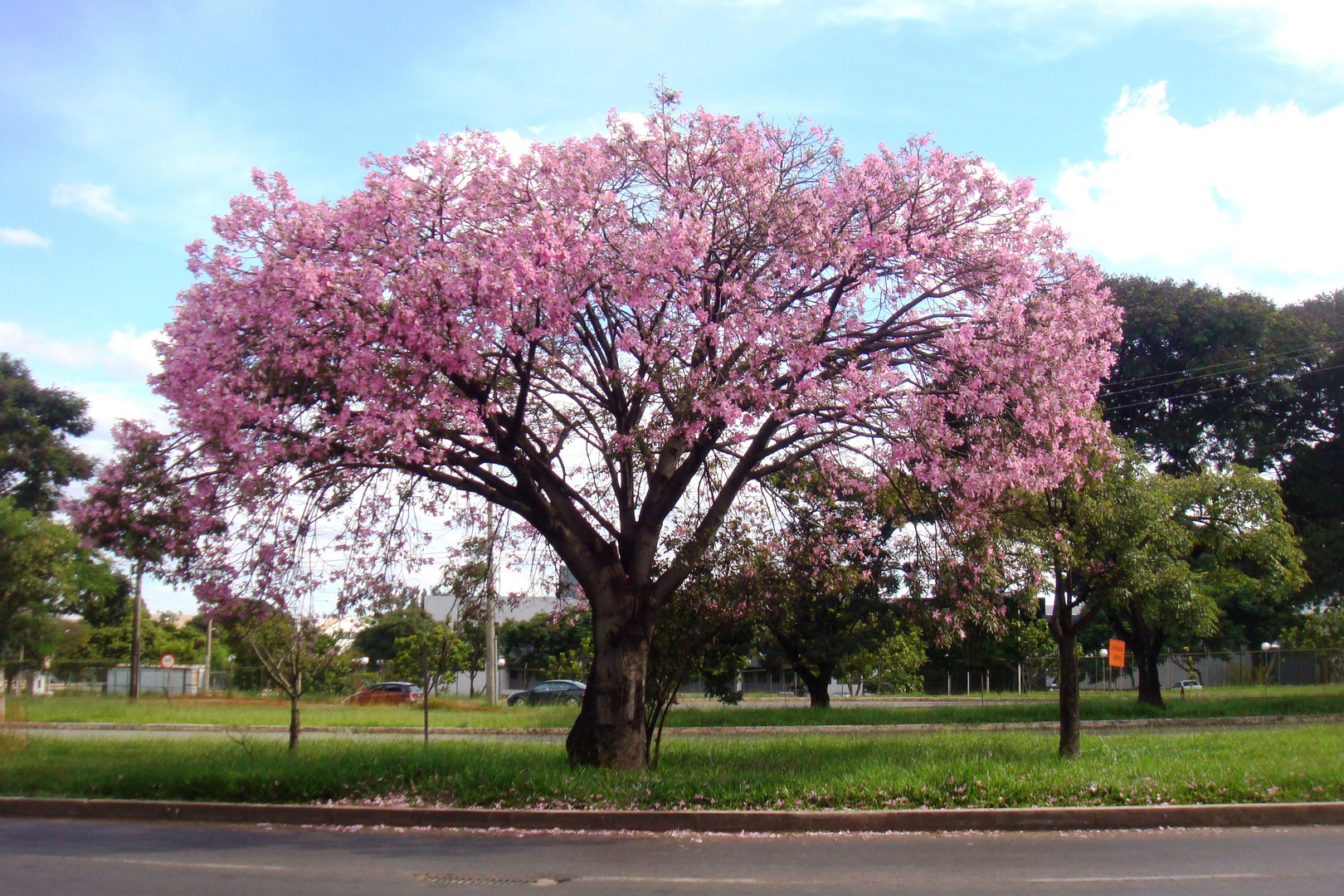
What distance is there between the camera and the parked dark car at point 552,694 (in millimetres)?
37969

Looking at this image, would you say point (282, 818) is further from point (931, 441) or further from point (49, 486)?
point (49, 486)

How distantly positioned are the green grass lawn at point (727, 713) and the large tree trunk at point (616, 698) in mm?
13053

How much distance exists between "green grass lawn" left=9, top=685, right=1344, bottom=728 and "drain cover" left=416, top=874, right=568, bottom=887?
56.8ft

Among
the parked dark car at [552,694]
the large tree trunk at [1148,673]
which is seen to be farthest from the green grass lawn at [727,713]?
the parked dark car at [552,694]

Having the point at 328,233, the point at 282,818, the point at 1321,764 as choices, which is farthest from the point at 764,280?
the point at 1321,764

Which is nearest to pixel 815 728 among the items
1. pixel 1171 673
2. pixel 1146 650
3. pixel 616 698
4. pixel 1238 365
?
pixel 1146 650

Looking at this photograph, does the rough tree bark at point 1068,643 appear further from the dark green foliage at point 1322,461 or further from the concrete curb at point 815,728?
the dark green foliage at point 1322,461

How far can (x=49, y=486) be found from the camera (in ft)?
150

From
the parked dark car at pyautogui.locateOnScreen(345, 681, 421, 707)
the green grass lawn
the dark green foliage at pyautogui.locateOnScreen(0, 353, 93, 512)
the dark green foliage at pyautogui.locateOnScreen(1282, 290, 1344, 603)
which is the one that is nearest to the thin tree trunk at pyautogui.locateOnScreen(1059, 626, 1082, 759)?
the green grass lawn

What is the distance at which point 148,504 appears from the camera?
11.0 m

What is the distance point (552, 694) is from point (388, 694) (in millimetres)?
8650

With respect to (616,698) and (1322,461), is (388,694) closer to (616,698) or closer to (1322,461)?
(616,698)

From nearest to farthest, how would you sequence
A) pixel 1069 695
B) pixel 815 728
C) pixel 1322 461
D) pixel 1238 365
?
pixel 1069 695 < pixel 815 728 < pixel 1238 365 < pixel 1322 461

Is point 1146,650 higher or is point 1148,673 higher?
point 1146,650
